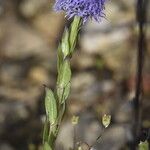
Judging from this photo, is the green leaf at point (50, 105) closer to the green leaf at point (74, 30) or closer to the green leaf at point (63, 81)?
the green leaf at point (63, 81)

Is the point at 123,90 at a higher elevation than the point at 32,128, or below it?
higher

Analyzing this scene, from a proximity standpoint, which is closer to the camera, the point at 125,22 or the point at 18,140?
the point at 18,140

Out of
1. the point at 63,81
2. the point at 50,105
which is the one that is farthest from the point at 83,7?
the point at 50,105

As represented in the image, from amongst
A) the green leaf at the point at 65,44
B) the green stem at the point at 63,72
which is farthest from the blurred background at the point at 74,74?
the green leaf at the point at 65,44

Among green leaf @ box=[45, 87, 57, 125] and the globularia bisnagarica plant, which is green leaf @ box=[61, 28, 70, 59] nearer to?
the globularia bisnagarica plant

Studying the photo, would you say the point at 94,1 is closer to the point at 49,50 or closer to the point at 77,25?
the point at 77,25

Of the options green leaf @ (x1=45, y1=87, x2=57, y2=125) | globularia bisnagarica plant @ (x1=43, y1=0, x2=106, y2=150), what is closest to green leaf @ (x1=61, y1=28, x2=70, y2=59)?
globularia bisnagarica plant @ (x1=43, y1=0, x2=106, y2=150)

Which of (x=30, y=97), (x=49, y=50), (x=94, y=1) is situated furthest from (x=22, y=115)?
(x=94, y=1)

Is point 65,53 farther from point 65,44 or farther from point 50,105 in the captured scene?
point 50,105
